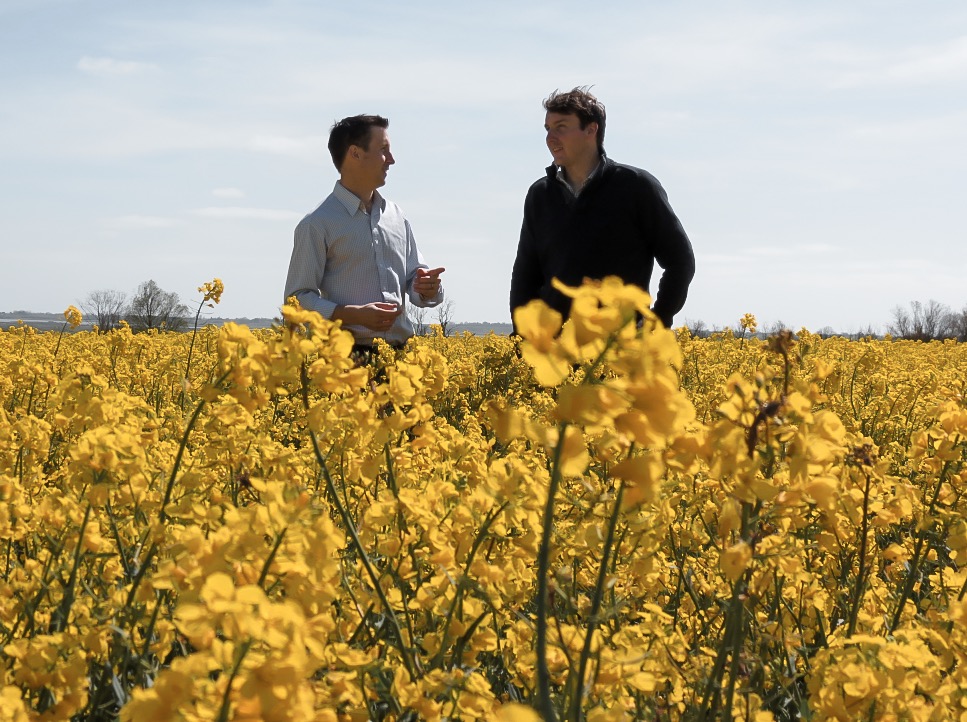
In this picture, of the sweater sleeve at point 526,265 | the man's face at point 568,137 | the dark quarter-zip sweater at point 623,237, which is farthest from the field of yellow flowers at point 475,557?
the sweater sleeve at point 526,265

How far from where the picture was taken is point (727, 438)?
127 centimetres

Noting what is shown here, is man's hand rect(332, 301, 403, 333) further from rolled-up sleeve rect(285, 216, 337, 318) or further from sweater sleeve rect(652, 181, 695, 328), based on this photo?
sweater sleeve rect(652, 181, 695, 328)

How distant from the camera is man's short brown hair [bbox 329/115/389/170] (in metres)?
5.44

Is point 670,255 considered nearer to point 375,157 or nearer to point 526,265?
point 526,265

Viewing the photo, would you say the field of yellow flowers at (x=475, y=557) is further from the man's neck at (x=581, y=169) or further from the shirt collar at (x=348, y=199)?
the man's neck at (x=581, y=169)

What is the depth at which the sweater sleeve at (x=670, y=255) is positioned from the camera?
5.68 meters

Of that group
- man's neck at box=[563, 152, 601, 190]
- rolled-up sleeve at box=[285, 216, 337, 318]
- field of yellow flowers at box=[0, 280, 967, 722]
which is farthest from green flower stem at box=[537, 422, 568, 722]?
man's neck at box=[563, 152, 601, 190]

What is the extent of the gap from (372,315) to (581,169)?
167 centimetres

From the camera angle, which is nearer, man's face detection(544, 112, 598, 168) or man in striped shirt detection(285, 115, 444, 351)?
man in striped shirt detection(285, 115, 444, 351)

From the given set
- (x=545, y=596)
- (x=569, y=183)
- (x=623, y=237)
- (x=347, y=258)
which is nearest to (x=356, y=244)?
(x=347, y=258)

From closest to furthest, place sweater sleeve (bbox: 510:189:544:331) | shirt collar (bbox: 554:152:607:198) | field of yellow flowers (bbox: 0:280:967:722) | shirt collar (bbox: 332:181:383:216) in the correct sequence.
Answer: field of yellow flowers (bbox: 0:280:967:722) < shirt collar (bbox: 332:181:383:216) < shirt collar (bbox: 554:152:607:198) < sweater sleeve (bbox: 510:189:544:331)

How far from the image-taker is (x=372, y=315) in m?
4.96

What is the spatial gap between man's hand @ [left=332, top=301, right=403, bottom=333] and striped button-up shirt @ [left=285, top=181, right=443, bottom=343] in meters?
0.22

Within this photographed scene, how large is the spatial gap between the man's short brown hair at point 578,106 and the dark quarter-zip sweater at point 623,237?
0.27 metres
